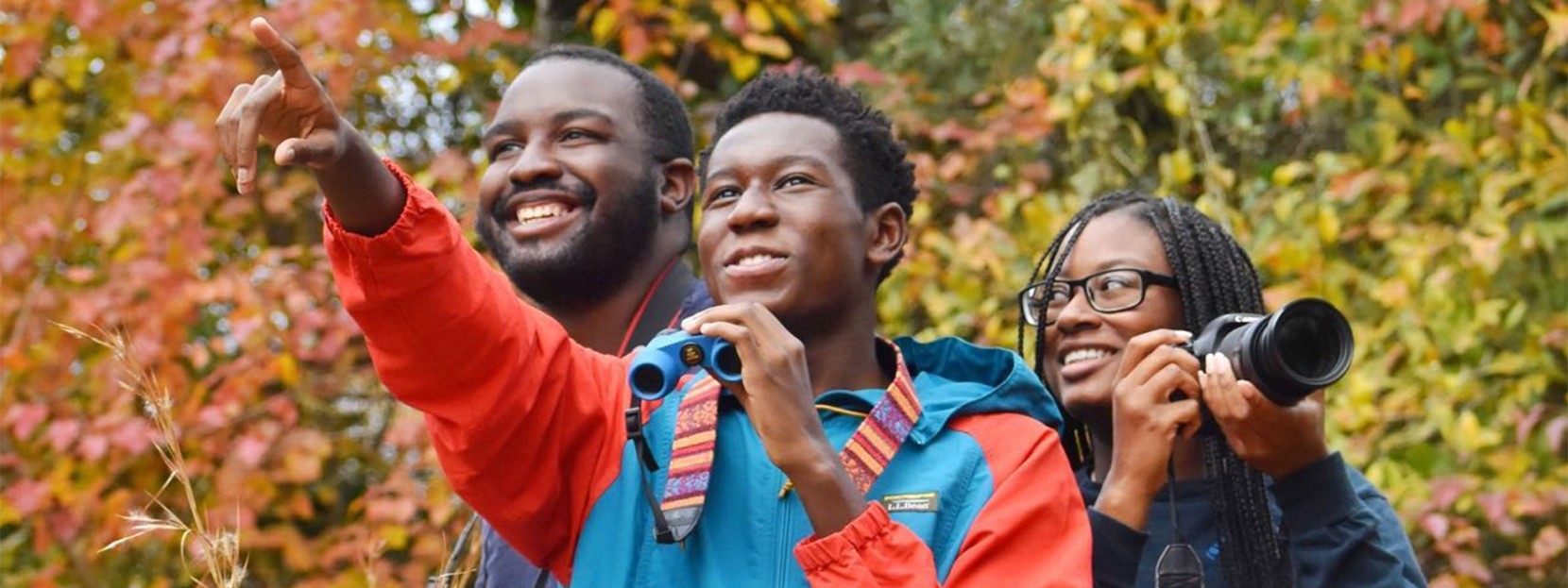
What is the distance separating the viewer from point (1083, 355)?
114 inches

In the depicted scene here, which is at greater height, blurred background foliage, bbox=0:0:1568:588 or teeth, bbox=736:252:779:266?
teeth, bbox=736:252:779:266

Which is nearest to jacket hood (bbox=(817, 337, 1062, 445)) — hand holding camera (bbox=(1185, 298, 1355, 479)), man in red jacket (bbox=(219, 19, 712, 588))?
hand holding camera (bbox=(1185, 298, 1355, 479))

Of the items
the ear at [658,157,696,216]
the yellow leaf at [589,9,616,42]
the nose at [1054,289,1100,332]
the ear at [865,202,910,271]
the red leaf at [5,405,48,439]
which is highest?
the ear at [865,202,910,271]

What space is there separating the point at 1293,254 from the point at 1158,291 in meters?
2.18

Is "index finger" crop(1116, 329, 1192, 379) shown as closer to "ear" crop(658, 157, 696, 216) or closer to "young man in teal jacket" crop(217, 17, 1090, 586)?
"young man in teal jacket" crop(217, 17, 1090, 586)

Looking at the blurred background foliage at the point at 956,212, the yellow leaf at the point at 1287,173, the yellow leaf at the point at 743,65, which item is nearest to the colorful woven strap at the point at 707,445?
the blurred background foliage at the point at 956,212

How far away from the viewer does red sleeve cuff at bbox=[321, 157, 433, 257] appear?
6.79 feet

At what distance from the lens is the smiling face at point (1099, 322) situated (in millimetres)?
2852

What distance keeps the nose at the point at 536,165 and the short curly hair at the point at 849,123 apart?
0.36 metres

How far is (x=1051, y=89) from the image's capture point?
19.4 feet

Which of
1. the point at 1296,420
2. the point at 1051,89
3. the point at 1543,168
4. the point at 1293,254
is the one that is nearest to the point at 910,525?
the point at 1296,420

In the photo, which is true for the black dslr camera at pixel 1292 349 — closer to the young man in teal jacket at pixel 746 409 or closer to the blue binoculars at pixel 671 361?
the young man in teal jacket at pixel 746 409

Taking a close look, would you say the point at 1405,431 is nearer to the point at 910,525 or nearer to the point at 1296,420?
the point at 1296,420

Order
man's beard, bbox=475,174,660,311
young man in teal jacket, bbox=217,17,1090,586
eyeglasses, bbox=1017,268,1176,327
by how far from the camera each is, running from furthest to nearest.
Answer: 1. man's beard, bbox=475,174,660,311
2. eyeglasses, bbox=1017,268,1176,327
3. young man in teal jacket, bbox=217,17,1090,586
